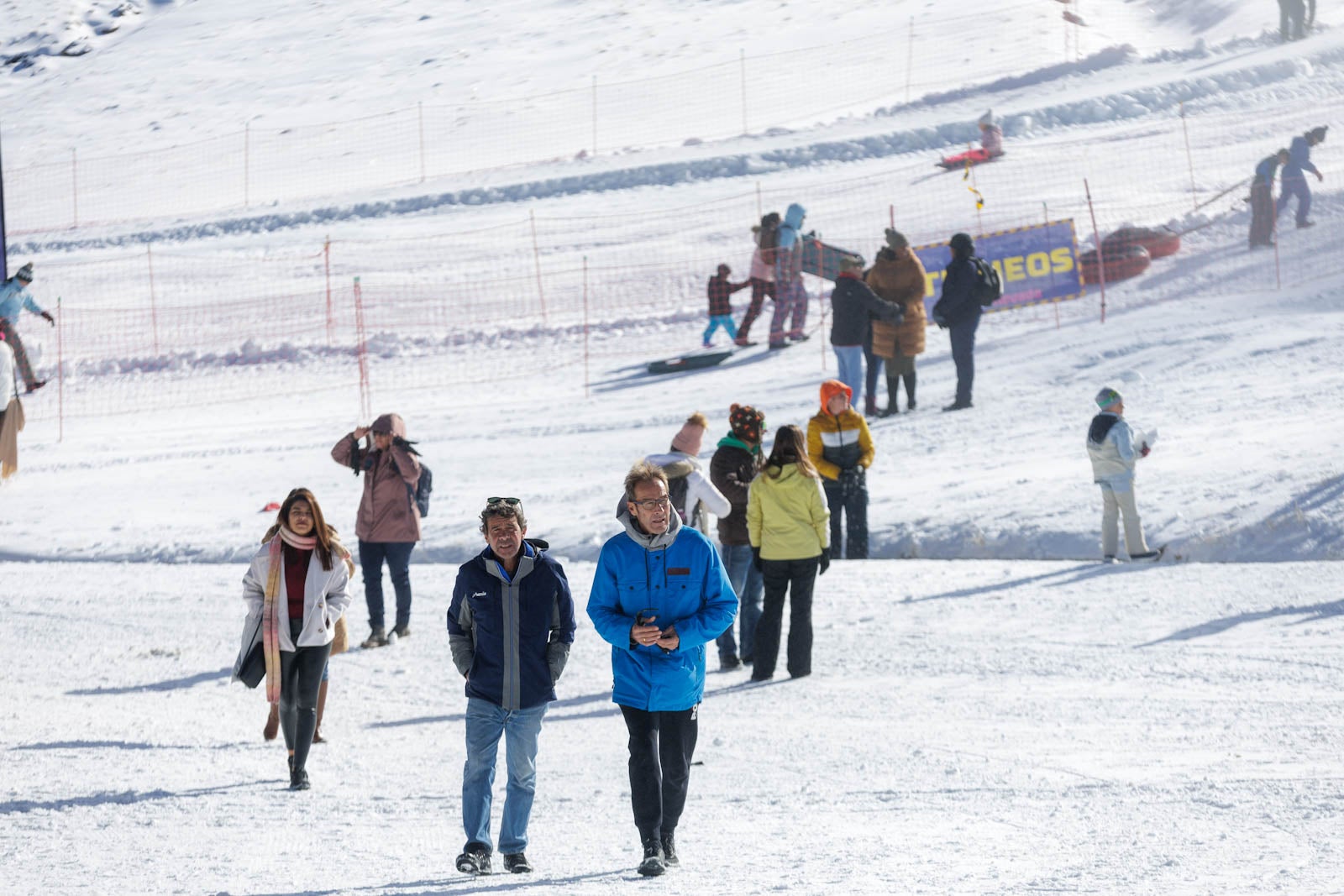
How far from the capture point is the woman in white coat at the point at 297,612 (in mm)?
6773

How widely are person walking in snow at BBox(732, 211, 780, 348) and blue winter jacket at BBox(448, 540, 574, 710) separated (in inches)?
528

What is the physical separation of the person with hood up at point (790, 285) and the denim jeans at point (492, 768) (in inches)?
543

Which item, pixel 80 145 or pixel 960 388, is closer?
pixel 960 388

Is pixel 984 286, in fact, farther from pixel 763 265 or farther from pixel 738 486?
pixel 738 486

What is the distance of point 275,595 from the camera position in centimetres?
677

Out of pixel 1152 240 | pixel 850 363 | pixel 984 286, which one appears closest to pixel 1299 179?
pixel 1152 240

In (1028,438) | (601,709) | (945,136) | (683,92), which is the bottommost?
(601,709)

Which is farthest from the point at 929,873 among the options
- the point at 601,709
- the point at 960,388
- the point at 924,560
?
the point at 960,388

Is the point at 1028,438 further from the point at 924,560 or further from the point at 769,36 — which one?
the point at 769,36

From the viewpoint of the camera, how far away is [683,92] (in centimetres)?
3841

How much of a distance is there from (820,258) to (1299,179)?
19.9ft

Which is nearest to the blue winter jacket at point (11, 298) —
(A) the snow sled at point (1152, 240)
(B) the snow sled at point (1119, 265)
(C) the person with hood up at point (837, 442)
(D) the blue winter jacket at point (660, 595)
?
(C) the person with hood up at point (837, 442)

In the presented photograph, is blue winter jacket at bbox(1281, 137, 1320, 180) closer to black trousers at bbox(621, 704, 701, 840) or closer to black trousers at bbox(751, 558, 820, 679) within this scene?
black trousers at bbox(751, 558, 820, 679)

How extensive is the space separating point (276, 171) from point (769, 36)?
13.5m
